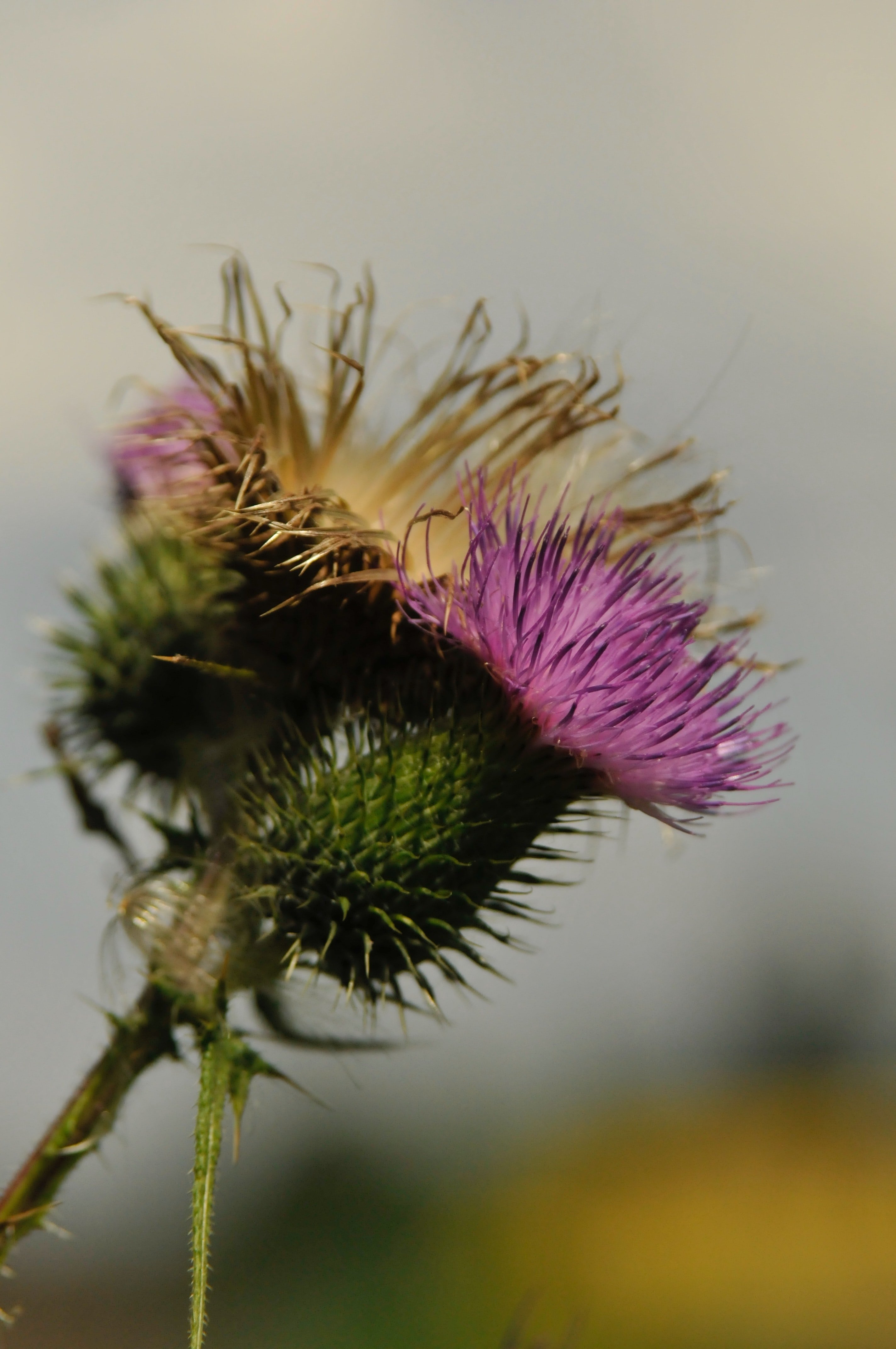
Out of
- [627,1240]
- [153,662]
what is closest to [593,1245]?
[627,1240]

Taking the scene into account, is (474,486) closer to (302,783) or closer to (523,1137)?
(302,783)

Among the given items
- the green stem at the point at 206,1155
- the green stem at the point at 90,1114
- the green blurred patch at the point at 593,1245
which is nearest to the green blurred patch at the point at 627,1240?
the green blurred patch at the point at 593,1245

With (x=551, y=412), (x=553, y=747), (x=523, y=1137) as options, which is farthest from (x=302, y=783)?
(x=523, y=1137)

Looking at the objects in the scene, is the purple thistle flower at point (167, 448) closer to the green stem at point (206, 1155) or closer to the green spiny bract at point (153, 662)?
the green spiny bract at point (153, 662)

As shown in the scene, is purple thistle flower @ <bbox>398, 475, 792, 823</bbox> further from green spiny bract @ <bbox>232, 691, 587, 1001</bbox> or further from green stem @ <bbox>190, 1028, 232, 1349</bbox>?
green stem @ <bbox>190, 1028, 232, 1349</bbox>

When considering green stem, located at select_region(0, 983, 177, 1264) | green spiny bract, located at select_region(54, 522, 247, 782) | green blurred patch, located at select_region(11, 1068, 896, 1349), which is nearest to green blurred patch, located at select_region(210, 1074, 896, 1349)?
green blurred patch, located at select_region(11, 1068, 896, 1349)

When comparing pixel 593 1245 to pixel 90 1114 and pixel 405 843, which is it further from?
pixel 405 843
